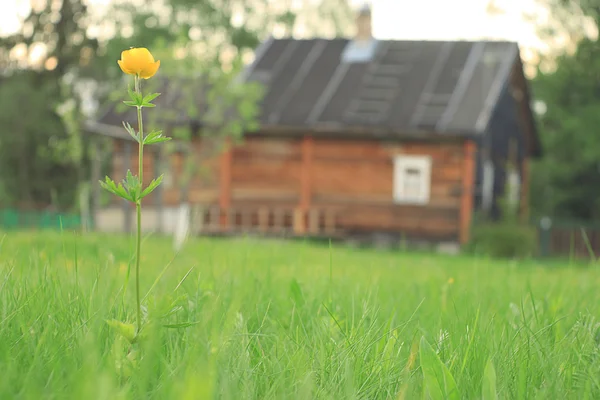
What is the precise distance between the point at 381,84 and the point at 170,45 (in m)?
9.59

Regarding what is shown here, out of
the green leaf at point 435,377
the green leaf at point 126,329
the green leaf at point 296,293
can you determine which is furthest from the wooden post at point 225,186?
the green leaf at point 435,377

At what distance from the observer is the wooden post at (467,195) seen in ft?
68.9

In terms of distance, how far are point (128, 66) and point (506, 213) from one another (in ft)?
65.4

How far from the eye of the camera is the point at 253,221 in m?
22.1

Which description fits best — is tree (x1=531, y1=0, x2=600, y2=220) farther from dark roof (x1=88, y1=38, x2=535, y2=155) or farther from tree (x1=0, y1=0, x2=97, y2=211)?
tree (x1=0, y1=0, x2=97, y2=211)

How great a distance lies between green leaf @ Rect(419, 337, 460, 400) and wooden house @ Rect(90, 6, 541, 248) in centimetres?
1855

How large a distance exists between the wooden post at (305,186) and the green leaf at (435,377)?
64.5ft

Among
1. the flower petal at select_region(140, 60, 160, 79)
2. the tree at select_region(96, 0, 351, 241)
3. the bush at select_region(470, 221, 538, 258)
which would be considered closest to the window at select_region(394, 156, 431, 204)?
the bush at select_region(470, 221, 538, 258)

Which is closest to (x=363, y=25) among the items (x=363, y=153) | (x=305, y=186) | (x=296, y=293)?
(x=363, y=153)

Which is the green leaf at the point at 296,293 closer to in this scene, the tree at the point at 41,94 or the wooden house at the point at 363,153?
the wooden house at the point at 363,153

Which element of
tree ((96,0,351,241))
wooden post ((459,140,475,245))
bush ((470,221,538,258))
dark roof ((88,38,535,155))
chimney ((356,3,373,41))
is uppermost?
tree ((96,0,351,241))

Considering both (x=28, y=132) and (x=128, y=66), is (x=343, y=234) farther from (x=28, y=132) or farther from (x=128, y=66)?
(x=128, y=66)

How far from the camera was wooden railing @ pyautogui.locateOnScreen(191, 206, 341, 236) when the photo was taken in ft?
70.8

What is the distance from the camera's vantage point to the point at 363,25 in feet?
80.8
